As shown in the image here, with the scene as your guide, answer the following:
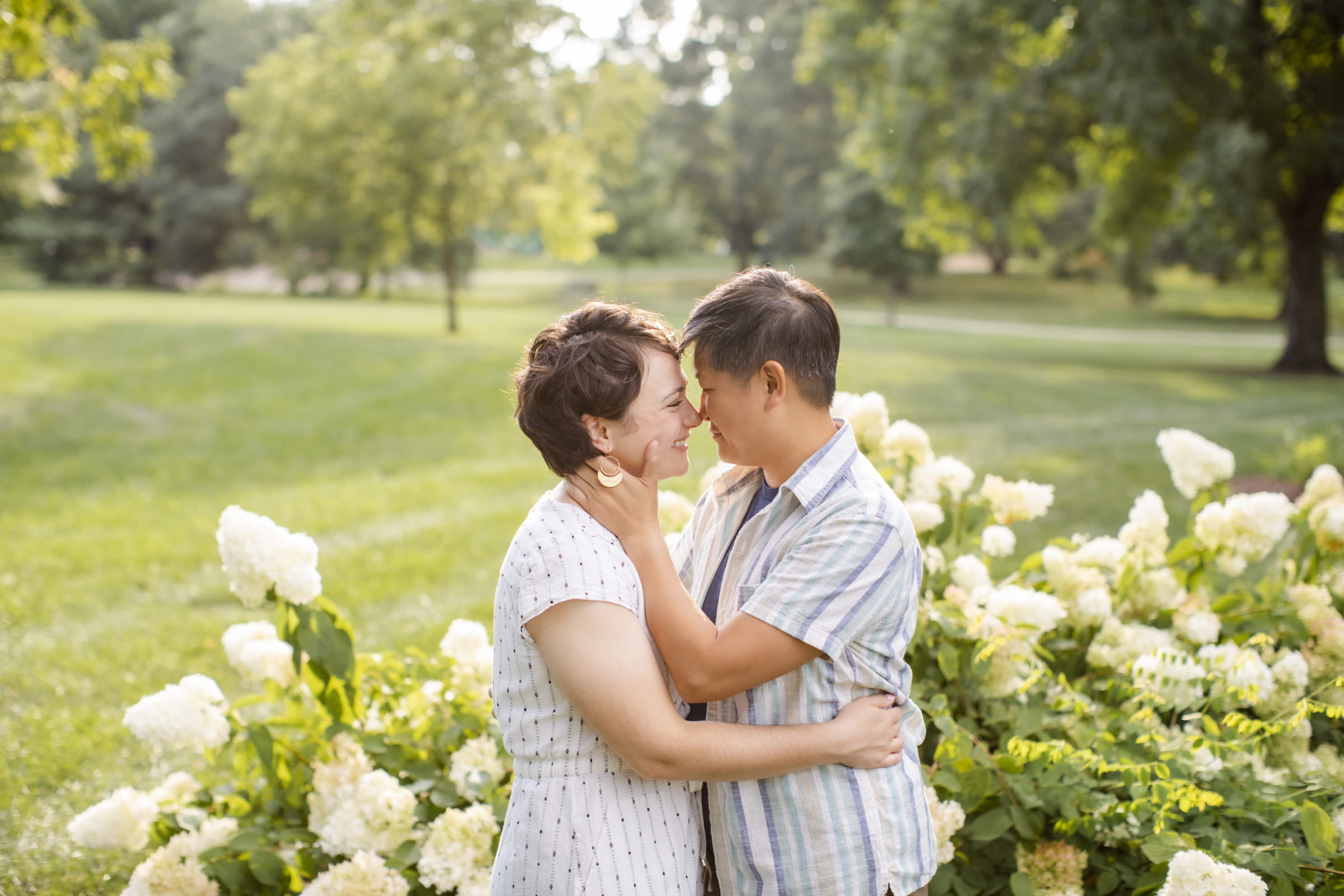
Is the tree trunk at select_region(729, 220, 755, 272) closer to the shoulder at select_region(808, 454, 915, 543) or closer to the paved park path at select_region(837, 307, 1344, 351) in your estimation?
the paved park path at select_region(837, 307, 1344, 351)

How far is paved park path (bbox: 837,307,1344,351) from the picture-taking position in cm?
3053

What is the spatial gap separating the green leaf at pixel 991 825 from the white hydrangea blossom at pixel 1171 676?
23.3 inches

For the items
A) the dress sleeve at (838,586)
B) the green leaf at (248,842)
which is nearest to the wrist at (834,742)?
the dress sleeve at (838,586)

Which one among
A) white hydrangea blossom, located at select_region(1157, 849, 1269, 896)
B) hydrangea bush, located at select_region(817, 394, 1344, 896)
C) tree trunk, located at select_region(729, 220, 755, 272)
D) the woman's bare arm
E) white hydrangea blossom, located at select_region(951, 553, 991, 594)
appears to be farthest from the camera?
tree trunk, located at select_region(729, 220, 755, 272)

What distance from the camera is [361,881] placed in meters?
2.76

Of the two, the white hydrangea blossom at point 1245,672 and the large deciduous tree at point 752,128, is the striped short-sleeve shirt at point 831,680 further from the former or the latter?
the large deciduous tree at point 752,128

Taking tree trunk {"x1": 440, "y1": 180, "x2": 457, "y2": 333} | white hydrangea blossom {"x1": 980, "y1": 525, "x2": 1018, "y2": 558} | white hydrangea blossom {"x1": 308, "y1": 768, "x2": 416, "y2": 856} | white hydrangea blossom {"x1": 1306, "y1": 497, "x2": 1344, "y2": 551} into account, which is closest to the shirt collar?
white hydrangea blossom {"x1": 308, "y1": 768, "x2": 416, "y2": 856}

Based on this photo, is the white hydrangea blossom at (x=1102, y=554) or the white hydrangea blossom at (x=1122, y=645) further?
the white hydrangea blossom at (x=1102, y=554)

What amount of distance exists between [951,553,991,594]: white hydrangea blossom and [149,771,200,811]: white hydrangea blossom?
2740 millimetres

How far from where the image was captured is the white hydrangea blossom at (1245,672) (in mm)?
3006

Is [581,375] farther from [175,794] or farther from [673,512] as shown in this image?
[175,794]

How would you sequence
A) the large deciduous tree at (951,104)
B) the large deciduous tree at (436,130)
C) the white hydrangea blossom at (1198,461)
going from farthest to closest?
the large deciduous tree at (436,130)
the large deciduous tree at (951,104)
the white hydrangea blossom at (1198,461)

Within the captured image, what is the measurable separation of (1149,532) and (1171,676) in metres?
0.84

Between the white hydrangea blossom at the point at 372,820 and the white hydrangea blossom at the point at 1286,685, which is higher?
the white hydrangea blossom at the point at 1286,685
